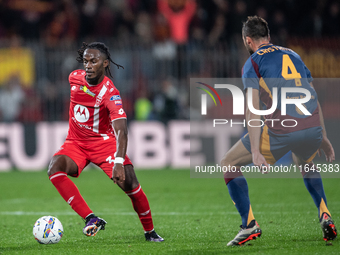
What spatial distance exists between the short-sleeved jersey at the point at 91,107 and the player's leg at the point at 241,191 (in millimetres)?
1265

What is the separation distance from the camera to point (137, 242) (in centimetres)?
556

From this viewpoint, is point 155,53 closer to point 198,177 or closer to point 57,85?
point 57,85

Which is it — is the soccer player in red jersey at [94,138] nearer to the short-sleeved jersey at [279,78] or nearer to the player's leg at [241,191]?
the player's leg at [241,191]

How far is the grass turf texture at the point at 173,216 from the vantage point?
17.0ft

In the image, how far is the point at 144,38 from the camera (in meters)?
15.0

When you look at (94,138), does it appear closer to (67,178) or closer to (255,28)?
(67,178)

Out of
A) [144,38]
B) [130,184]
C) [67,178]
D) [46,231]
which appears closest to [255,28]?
[130,184]

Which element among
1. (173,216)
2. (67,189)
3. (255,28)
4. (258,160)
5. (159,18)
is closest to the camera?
(258,160)

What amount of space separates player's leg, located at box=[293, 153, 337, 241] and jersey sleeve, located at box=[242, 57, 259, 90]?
0.96m

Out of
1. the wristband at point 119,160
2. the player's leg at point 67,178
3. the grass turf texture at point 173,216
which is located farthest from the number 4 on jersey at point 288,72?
the player's leg at point 67,178

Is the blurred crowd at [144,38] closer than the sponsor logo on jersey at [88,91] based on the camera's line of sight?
No

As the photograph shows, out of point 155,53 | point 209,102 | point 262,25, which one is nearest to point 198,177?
point 209,102

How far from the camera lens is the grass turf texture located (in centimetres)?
518

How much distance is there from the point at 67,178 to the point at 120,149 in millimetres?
704
